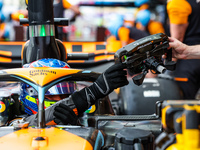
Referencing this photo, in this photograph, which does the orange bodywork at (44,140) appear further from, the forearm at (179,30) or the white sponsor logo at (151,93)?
the forearm at (179,30)

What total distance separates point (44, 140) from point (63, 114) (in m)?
0.33

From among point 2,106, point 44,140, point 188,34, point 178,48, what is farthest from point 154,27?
point 44,140

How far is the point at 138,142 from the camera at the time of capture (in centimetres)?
112

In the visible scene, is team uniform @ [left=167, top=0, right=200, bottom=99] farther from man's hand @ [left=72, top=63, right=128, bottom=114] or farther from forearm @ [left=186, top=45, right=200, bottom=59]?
man's hand @ [left=72, top=63, right=128, bottom=114]

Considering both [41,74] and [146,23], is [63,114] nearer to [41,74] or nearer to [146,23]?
[41,74]

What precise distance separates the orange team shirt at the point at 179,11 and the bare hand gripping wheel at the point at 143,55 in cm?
114

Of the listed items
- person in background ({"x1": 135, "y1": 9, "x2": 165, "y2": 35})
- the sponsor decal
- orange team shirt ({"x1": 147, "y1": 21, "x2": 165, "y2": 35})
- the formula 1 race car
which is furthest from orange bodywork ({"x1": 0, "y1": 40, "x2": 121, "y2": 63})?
the sponsor decal

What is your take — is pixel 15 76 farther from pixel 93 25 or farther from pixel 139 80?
pixel 93 25

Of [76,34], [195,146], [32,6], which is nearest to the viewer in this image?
[195,146]

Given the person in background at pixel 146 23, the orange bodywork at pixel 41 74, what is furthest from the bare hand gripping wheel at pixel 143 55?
the person in background at pixel 146 23

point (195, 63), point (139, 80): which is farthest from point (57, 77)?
point (195, 63)

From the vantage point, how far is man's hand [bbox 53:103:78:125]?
1536 mm

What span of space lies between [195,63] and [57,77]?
168 cm

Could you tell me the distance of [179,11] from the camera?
2.69 m
